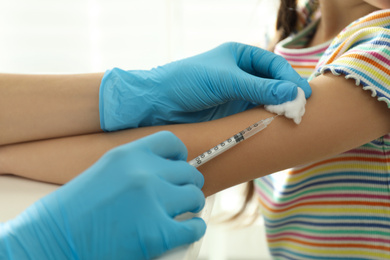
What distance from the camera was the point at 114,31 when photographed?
7.99 ft

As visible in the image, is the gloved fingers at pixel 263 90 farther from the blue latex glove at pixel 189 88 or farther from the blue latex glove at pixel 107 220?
the blue latex glove at pixel 107 220

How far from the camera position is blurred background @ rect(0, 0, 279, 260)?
7.88ft

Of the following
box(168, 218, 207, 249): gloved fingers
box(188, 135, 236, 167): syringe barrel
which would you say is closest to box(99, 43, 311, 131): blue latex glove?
box(188, 135, 236, 167): syringe barrel

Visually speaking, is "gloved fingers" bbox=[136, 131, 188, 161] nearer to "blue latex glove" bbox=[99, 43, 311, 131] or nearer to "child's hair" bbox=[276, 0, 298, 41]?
"blue latex glove" bbox=[99, 43, 311, 131]

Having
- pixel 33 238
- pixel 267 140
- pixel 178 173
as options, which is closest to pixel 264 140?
pixel 267 140

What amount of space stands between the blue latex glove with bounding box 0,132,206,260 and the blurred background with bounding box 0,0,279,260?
1.78m

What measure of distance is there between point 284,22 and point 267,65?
20.8 inches

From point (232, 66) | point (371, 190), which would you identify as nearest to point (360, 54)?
point (232, 66)

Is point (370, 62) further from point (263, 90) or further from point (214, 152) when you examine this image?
point (214, 152)

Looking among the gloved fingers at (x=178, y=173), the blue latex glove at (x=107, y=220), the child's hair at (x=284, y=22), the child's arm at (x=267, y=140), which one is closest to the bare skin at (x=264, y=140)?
the child's arm at (x=267, y=140)

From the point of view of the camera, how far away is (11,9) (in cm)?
240

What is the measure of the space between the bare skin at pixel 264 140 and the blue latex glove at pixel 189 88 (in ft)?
0.14

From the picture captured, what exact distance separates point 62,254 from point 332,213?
74 cm

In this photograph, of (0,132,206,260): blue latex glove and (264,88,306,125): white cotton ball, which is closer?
(0,132,206,260): blue latex glove
